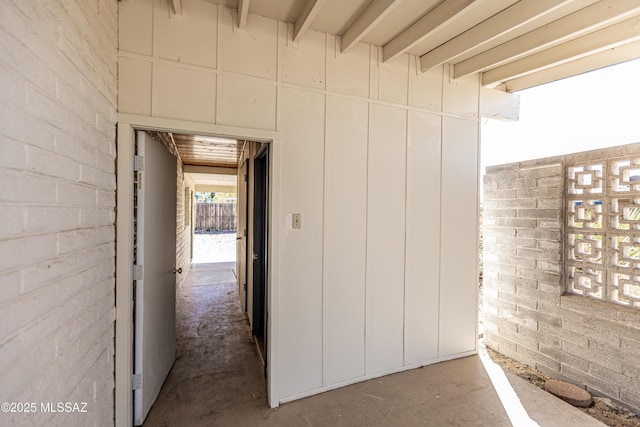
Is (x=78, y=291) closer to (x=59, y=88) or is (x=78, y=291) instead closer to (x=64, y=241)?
(x=64, y=241)

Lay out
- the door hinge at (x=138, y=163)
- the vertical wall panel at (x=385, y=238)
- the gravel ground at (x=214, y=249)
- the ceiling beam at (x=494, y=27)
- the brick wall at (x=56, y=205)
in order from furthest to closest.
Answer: the gravel ground at (x=214, y=249) → the vertical wall panel at (x=385, y=238) → the door hinge at (x=138, y=163) → the ceiling beam at (x=494, y=27) → the brick wall at (x=56, y=205)

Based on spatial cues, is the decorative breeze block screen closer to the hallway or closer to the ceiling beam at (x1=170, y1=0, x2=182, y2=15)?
the hallway

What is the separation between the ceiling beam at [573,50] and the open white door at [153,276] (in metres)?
3.34

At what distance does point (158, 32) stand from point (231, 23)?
1.68 ft

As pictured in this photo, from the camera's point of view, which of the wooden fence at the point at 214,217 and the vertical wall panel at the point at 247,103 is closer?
the vertical wall panel at the point at 247,103

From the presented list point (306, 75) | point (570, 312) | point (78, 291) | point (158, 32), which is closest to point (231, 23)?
point (158, 32)

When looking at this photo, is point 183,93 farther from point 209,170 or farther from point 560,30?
point 209,170

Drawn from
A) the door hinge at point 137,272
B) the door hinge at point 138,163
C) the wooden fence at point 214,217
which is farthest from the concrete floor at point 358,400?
the wooden fence at point 214,217

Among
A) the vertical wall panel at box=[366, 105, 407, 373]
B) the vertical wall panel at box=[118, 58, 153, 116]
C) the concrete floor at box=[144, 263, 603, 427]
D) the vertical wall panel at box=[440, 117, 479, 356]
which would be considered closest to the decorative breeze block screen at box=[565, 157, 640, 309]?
the vertical wall panel at box=[440, 117, 479, 356]

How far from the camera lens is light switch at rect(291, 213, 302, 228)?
230cm

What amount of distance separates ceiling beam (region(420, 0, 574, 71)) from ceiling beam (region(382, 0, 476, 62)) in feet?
1.34

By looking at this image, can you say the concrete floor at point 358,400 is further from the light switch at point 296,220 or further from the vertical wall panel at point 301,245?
the light switch at point 296,220

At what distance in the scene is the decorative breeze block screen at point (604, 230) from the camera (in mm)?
2281

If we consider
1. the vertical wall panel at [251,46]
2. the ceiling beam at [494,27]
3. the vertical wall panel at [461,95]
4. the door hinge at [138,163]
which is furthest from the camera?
the vertical wall panel at [461,95]
